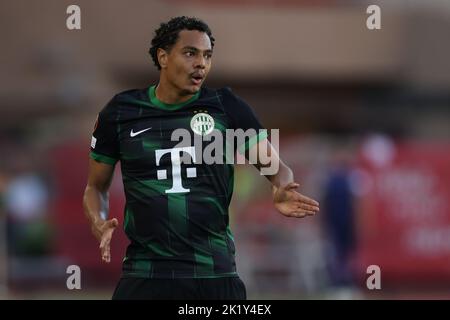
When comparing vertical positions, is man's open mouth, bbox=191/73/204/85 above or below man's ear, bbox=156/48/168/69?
below

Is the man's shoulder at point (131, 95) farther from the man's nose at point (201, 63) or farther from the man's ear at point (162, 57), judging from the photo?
the man's nose at point (201, 63)

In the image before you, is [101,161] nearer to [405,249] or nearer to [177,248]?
[177,248]

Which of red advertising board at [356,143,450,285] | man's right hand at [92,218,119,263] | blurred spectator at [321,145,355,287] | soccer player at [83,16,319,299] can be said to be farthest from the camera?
red advertising board at [356,143,450,285]

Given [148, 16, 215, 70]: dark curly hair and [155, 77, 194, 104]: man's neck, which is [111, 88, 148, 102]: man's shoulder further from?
[148, 16, 215, 70]: dark curly hair

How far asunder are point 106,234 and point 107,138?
0.70 m

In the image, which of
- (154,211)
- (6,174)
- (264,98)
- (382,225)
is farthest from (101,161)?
(264,98)

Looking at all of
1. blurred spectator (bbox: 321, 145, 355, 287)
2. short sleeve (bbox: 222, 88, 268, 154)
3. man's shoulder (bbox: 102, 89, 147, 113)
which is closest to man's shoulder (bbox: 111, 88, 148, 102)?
man's shoulder (bbox: 102, 89, 147, 113)

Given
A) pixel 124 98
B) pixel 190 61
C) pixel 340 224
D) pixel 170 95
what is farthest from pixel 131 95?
pixel 340 224

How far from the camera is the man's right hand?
7.09m

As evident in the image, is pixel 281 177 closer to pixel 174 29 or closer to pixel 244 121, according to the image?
pixel 244 121

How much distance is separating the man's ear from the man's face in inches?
4.5

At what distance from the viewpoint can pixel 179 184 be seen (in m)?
7.33

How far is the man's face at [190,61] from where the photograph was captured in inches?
290
